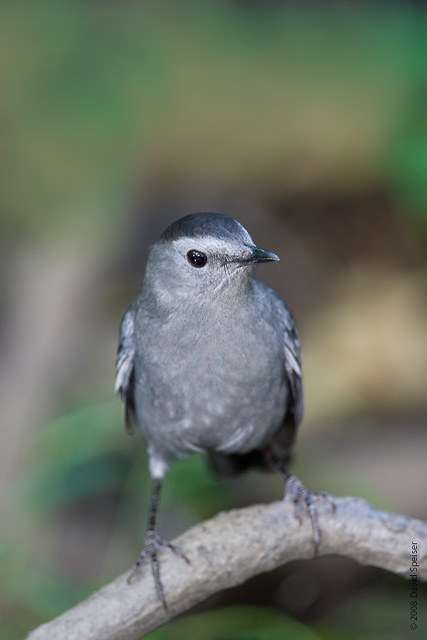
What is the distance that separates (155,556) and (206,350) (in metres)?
0.89

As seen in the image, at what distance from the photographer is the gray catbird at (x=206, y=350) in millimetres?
3330

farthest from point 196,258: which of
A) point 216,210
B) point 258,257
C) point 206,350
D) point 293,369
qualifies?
point 216,210

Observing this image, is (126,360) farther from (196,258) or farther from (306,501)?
(306,501)

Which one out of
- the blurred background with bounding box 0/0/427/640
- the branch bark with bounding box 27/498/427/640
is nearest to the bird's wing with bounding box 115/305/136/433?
the branch bark with bounding box 27/498/427/640

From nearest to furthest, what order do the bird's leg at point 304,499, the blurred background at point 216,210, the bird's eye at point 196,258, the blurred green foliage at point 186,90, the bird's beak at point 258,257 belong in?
the bird's beak at point 258,257 → the bird's eye at point 196,258 → the bird's leg at point 304,499 → the blurred background at point 216,210 → the blurred green foliage at point 186,90

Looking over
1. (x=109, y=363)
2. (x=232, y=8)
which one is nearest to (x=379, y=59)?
(x=232, y=8)

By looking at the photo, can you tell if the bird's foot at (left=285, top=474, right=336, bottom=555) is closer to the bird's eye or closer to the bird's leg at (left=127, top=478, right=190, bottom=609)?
the bird's leg at (left=127, top=478, right=190, bottom=609)

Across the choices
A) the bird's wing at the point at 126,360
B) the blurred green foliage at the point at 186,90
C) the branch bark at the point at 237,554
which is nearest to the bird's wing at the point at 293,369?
the branch bark at the point at 237,554

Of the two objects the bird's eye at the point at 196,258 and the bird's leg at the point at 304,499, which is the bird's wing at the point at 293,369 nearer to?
the bird's leg at the point at 304,499

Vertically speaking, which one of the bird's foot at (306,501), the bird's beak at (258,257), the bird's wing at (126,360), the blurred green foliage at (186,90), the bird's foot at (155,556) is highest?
the blurred green foliage at (186,90)

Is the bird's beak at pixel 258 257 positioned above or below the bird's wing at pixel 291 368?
above

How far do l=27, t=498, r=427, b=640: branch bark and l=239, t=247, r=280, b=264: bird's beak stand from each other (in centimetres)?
109

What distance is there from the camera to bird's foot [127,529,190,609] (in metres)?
3.34

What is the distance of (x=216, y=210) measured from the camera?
267 inches
